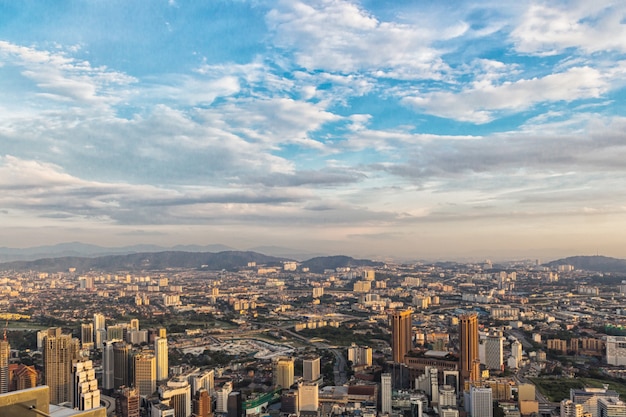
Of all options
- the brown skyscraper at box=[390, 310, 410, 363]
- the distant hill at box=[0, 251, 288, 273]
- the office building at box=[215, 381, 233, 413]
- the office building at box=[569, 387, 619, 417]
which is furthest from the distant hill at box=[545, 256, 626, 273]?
the office building at box=[215, 381, 233, 413]

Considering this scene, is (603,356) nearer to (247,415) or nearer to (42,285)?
(247,415)

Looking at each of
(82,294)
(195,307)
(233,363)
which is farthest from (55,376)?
(82,294)

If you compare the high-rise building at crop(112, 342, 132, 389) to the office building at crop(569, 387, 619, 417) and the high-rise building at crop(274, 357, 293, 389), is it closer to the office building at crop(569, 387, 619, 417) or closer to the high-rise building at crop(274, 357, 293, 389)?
the high-rise building at crop(274, 357, 293, 389)

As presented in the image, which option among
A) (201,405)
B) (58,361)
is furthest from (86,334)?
(201,405)

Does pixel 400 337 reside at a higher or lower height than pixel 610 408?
higher

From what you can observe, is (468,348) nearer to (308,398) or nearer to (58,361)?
(308,398)

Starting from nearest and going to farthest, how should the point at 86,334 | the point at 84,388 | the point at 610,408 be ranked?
the point at 84,388, the point at 610,408, the point at 86,334

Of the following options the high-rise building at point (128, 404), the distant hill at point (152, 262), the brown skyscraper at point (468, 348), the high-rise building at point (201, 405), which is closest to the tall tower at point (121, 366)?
the high-rise building at point (128, 404)
